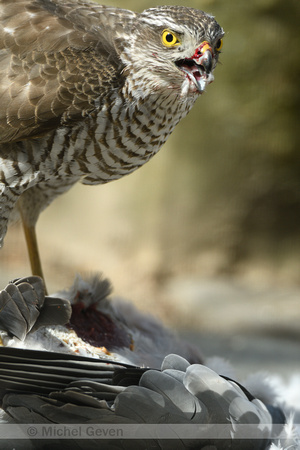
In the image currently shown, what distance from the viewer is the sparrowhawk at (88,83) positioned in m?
0.86

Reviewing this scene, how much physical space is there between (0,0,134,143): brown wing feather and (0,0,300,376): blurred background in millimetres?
991

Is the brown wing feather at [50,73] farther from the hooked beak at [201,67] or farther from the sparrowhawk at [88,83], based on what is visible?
the hooked beak at [201,67]

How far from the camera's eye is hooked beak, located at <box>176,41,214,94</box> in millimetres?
810

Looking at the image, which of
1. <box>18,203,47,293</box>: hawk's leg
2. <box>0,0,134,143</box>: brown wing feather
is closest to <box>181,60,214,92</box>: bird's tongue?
<box>0,0,134,143</box>: brown wing feather

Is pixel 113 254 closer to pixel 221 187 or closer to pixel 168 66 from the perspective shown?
pixel 221 187

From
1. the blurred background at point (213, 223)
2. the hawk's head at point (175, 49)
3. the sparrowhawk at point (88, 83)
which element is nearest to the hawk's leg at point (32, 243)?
the sparrowhawk at point (88, 83)

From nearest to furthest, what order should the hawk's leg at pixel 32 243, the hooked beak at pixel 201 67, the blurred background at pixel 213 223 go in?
the hooked beak at pixel 201 67 → the hawk's leg at pixel 32 243 → the blurred background at pixel 213 223

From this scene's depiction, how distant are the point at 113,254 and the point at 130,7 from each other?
0.83 m

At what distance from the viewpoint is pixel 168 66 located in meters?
0.86

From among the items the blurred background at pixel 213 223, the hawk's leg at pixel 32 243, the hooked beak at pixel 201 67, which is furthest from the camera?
the blurred background at pixel 213 223

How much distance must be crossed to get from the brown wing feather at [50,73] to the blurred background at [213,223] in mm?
991

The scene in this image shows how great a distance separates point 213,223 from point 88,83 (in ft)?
4.18

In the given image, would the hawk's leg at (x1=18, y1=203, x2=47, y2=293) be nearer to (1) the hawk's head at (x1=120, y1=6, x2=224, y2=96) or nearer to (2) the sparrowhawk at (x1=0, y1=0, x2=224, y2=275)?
(2) the sparrowhawk at (x1=0, y1=0, x2=224, y2=275)

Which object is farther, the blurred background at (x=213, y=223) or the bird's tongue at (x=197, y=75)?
the blurred background at (x=213, y=223)
